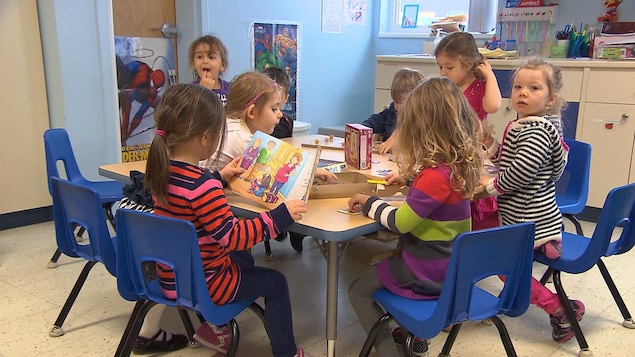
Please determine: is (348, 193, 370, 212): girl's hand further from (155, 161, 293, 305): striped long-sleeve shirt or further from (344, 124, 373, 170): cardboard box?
(344, 124, 373, 170): cardboard box

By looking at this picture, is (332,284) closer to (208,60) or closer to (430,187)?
(430,187)

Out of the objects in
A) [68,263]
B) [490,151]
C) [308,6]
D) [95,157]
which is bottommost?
[68,263]

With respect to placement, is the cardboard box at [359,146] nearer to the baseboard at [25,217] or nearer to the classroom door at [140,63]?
the classroom door at [140,63]

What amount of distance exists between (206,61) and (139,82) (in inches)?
45.0

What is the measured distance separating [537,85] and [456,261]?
93 centimetres

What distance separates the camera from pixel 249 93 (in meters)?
2.12

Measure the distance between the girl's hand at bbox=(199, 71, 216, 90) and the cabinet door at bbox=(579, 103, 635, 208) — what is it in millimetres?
2301

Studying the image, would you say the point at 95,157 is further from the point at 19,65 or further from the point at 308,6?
the point at 308,6

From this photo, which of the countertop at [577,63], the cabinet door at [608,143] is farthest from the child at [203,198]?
the cabinet door at [608,143]

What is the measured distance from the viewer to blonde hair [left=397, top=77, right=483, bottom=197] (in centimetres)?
160

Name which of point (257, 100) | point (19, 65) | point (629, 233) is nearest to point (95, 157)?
point (19, 65)

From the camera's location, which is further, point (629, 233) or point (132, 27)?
point (132, 27)

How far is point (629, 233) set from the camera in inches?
78.8

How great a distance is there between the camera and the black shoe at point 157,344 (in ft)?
6.61
